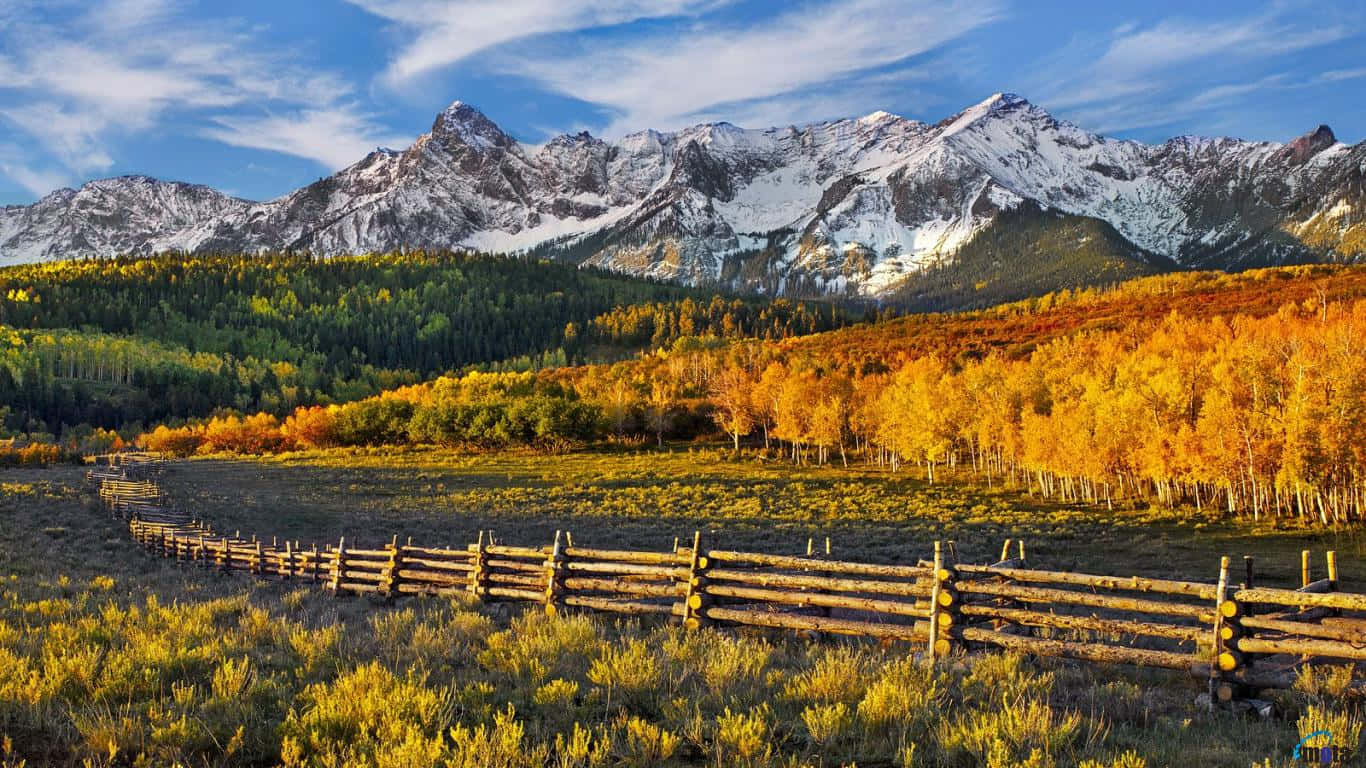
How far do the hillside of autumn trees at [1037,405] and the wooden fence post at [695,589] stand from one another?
1662 inches

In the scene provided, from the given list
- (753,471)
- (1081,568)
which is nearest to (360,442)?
(753,471)

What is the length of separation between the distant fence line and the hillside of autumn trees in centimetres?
3581

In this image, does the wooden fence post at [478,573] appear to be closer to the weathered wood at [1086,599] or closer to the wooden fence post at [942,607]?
the wooden fence post at [942,607]

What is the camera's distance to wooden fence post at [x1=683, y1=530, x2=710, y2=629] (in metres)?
11.7

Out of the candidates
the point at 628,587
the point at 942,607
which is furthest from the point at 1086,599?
the point at 628,587

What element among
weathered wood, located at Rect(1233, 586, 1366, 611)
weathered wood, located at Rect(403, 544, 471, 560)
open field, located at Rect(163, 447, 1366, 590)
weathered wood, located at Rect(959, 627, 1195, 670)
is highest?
weathered wood, located at Rect(1233, 586, 1366, 611)

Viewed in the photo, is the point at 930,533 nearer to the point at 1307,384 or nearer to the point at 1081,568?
the point at 1081,568

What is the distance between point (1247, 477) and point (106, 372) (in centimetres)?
20307

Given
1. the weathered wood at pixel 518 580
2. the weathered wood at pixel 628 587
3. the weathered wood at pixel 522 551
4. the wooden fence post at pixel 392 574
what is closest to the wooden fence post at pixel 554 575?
the weathered wood at pixel 628 587

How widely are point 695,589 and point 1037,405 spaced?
58.0 m

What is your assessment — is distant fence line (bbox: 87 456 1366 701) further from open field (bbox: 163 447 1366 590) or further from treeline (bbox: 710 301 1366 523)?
treeline (bbox: 710 301 1366 523)

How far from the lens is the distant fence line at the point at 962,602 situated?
321 inches

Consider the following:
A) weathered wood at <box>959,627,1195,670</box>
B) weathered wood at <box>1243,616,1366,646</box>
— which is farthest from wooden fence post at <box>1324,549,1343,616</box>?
weathered wood at <box>959,627,1195,670</box>

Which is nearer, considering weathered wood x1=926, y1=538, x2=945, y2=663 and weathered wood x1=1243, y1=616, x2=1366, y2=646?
weathered wood x1=1243, y1=616, x2=1366, y2=646
